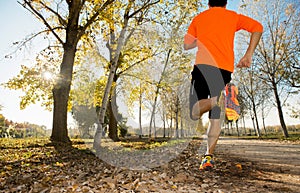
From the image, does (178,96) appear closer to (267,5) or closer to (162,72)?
(162,72)

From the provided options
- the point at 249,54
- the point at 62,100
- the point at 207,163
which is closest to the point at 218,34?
the point at 249,54

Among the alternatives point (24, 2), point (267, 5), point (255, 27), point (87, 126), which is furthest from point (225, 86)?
point (87, 126)

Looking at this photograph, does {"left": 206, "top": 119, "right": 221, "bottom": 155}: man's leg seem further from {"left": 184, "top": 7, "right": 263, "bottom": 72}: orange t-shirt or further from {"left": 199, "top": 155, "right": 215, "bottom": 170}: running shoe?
{"left": 184, "top": 7, "right": 263, "bottom": 72}: orange t-shirt

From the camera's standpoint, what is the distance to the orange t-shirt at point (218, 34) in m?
3.43

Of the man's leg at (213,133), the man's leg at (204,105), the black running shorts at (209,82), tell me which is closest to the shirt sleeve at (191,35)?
the black running shorts at (209,82)

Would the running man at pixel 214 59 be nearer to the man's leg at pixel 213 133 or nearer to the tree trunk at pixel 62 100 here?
the man's leg at pixel 213 133

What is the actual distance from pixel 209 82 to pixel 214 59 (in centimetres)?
33

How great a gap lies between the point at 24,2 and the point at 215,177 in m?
11.3

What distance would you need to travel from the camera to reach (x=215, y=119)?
354cm

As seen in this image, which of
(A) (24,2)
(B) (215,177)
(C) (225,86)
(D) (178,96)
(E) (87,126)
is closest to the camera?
(B) (215,177)

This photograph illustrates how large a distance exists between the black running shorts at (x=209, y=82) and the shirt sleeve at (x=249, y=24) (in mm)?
742

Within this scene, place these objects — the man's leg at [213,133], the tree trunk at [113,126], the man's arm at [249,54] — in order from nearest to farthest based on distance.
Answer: the man's arm at [249,54] → the man's leg at [213,133] → the tree trunk at [113,126]

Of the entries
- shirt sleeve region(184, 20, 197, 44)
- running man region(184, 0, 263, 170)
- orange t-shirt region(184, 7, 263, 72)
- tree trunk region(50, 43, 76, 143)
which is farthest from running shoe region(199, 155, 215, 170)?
tree trunk region(50, 43, 76, 143)

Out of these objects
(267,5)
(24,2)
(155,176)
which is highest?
(267,5)
